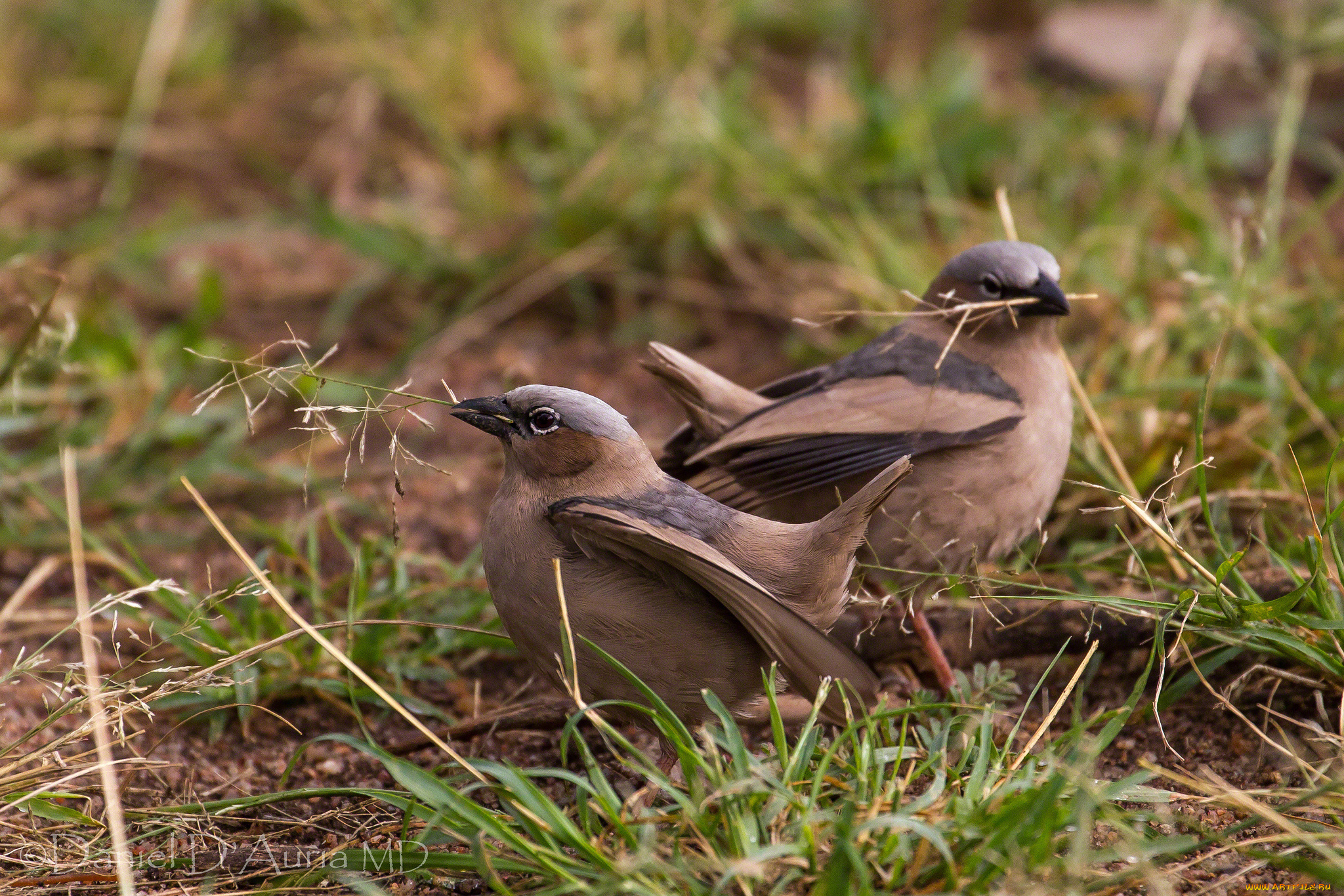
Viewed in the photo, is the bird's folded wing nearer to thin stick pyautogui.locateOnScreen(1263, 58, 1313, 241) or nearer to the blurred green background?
the blurred green background

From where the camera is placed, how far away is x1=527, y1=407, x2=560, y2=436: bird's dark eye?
126 inches

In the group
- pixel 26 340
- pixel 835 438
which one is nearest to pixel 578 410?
pixel 835 438

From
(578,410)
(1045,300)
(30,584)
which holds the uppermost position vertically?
(578,410)

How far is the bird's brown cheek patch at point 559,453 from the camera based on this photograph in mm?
3189

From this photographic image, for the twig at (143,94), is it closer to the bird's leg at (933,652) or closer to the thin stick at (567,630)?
the thin stick at (567,630)

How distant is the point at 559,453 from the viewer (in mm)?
3211

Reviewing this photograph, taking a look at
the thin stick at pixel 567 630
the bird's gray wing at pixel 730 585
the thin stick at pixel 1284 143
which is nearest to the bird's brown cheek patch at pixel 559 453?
the bird's gray wing at pixel 730 585

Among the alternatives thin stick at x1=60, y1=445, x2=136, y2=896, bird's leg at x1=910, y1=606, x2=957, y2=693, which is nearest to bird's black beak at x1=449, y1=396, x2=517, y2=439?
thin stick at x1=60, y1=445, x2=136, y2=896

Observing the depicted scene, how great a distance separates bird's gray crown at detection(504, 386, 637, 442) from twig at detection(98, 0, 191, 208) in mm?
4793

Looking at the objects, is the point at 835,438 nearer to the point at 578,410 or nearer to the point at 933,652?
the point at 933,652

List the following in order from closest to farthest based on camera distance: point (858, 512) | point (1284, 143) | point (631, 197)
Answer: point (858, 512)
point (1284, 143)
point (631, 197)

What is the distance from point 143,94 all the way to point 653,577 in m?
5.93

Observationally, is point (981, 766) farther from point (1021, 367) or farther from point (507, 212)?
point (507, 212)

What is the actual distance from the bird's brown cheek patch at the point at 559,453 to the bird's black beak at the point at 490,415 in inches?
2.1
